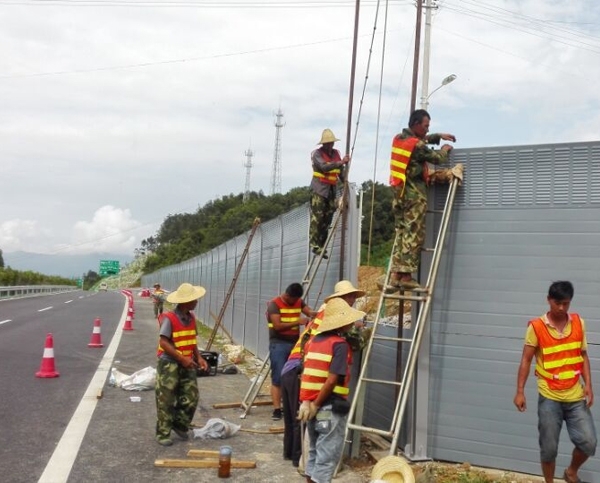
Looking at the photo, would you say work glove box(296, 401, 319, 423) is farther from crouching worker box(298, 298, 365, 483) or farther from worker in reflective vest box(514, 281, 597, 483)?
worker in reflective vest box(514, 281, 597, 483)

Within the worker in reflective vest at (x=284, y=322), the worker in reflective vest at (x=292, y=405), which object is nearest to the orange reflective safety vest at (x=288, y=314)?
the worker in reflective vest at (x=284, y=322)

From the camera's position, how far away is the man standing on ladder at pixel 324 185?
841cm

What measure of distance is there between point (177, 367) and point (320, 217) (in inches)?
118

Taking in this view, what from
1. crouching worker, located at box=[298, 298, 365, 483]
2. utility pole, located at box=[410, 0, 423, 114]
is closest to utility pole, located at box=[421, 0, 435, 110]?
utility pole, located at box=[410, 0, 423, 114]

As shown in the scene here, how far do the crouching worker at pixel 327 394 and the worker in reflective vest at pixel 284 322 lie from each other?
9.58 ft

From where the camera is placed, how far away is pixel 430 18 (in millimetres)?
17969

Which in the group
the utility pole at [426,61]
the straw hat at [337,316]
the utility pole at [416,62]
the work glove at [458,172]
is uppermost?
the utility pole at [426,61]

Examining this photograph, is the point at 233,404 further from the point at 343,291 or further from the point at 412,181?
the point at 412,181

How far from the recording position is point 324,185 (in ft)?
28.8

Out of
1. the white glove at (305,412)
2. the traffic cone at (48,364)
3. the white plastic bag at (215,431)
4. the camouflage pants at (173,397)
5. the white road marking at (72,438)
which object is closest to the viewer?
the white glove at (305,412)

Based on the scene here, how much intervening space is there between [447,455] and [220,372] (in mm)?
6287

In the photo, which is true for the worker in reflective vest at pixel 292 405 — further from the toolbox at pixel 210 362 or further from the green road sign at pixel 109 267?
the green road sign at pixel 109 267

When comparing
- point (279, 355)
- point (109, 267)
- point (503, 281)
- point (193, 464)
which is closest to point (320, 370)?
point (193, 464)

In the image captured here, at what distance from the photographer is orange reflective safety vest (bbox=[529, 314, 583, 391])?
498 centimetres
